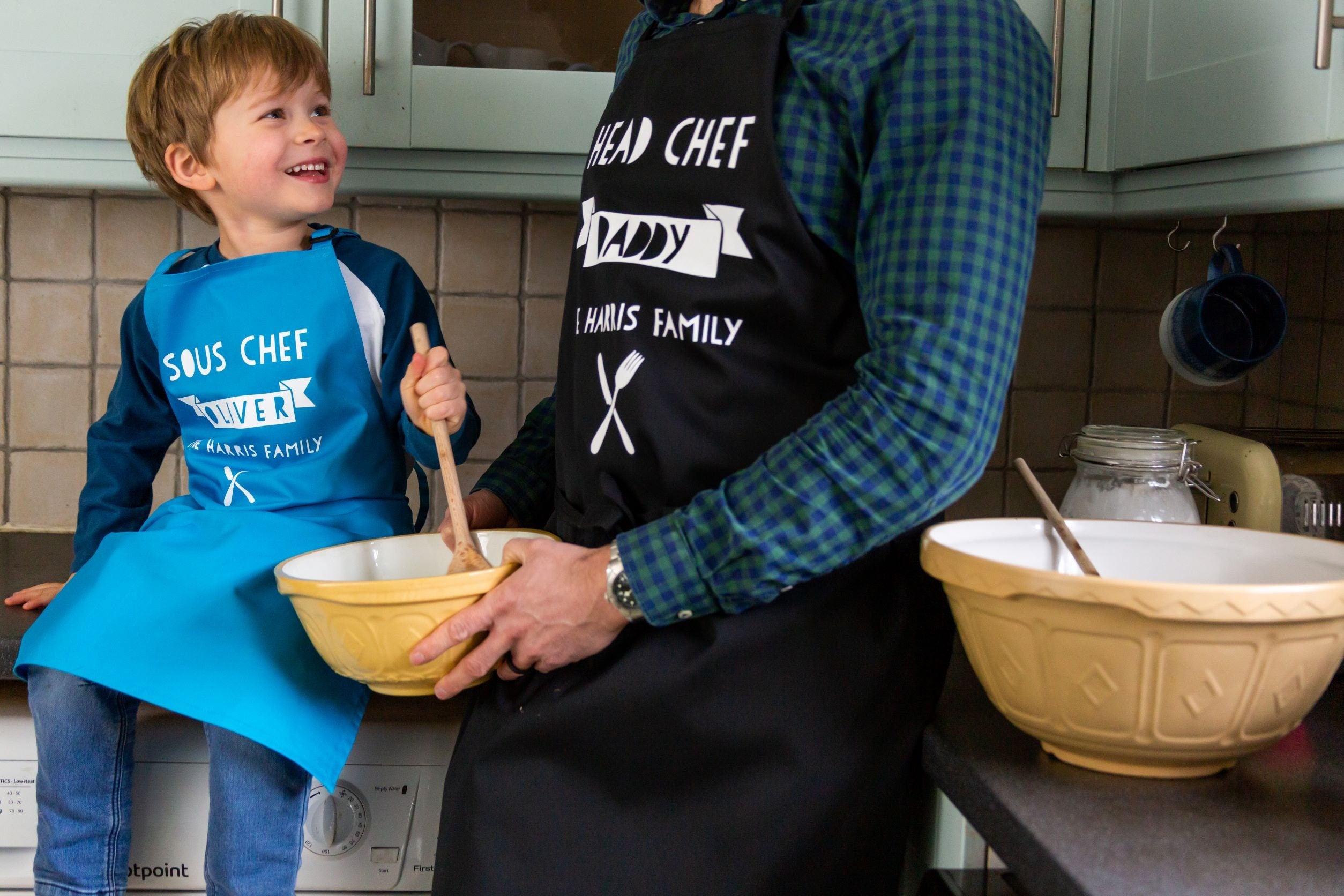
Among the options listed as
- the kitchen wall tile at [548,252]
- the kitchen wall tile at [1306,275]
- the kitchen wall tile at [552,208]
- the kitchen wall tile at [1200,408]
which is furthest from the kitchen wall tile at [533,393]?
the kitchen wall tile at [1306,275]

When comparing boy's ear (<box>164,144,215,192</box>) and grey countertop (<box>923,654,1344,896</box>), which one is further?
boy's ear (<box>164,144,215,192</box>)

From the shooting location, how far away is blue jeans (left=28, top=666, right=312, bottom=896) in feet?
3.12

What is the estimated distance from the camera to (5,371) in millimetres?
1499

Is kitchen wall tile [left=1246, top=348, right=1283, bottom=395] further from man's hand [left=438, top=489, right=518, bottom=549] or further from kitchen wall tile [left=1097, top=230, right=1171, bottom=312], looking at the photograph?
man's hand [left=438, top=489, right=518, bottom=549]

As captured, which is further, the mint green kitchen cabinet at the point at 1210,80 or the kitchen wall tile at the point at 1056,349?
the kitchen wall tile at the point at 1056,349

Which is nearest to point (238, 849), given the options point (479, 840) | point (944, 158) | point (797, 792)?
point (479, 840)

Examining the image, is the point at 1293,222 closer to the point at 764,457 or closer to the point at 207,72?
the point at 764,457

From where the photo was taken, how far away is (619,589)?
766 mm

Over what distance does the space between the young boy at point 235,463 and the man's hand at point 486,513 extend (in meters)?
0.06

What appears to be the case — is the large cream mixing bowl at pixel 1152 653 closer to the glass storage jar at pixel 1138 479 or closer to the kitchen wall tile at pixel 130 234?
the glass storage jar at pixel 1138 479

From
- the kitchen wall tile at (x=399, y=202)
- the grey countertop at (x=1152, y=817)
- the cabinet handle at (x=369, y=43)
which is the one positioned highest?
the cabinet handle at (x=369, y=43)

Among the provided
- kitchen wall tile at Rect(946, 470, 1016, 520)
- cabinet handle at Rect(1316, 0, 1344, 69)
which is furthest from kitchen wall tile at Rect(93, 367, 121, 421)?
cabinet handle at Rect(1316, 0, 1344, 69)

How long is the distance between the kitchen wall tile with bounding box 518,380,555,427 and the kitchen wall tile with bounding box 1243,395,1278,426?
3.16ft

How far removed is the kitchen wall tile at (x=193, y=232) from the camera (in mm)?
1482
